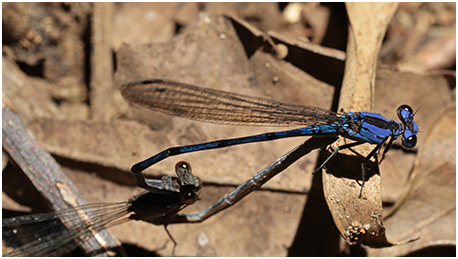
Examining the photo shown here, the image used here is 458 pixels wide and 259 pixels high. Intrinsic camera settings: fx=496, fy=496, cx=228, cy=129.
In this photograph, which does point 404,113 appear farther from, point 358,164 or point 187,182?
point 187,182

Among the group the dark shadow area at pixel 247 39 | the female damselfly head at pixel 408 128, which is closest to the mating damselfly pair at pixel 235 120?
the female damselfly head at pixel 408 128

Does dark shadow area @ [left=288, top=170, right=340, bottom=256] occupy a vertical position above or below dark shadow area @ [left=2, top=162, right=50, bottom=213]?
below

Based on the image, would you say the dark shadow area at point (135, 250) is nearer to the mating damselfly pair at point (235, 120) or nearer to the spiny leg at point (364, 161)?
the mating damselfly pair at point (235, 120)

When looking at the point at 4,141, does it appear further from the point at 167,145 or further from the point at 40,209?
the point at 167,145

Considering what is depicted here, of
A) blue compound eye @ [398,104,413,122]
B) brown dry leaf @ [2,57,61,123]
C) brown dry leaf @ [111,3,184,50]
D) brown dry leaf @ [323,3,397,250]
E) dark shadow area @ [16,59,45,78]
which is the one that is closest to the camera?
brown dry leaf @ [323,3,397,250]

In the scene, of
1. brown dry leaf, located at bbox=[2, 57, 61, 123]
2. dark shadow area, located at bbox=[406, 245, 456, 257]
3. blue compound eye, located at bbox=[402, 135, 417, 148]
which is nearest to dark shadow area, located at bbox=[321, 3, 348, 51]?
blue compound eye, located at bbox=[402, 135, 417, 148]

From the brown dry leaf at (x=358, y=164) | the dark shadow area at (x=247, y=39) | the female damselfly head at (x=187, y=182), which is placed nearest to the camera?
the brown dry leaf at (x=358, y=164)

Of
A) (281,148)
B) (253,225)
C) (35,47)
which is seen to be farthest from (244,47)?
(35,47)

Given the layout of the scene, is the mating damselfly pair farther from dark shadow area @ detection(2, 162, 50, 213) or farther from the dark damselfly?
dark shadow area @ detection(2, 162, 50, 213)
